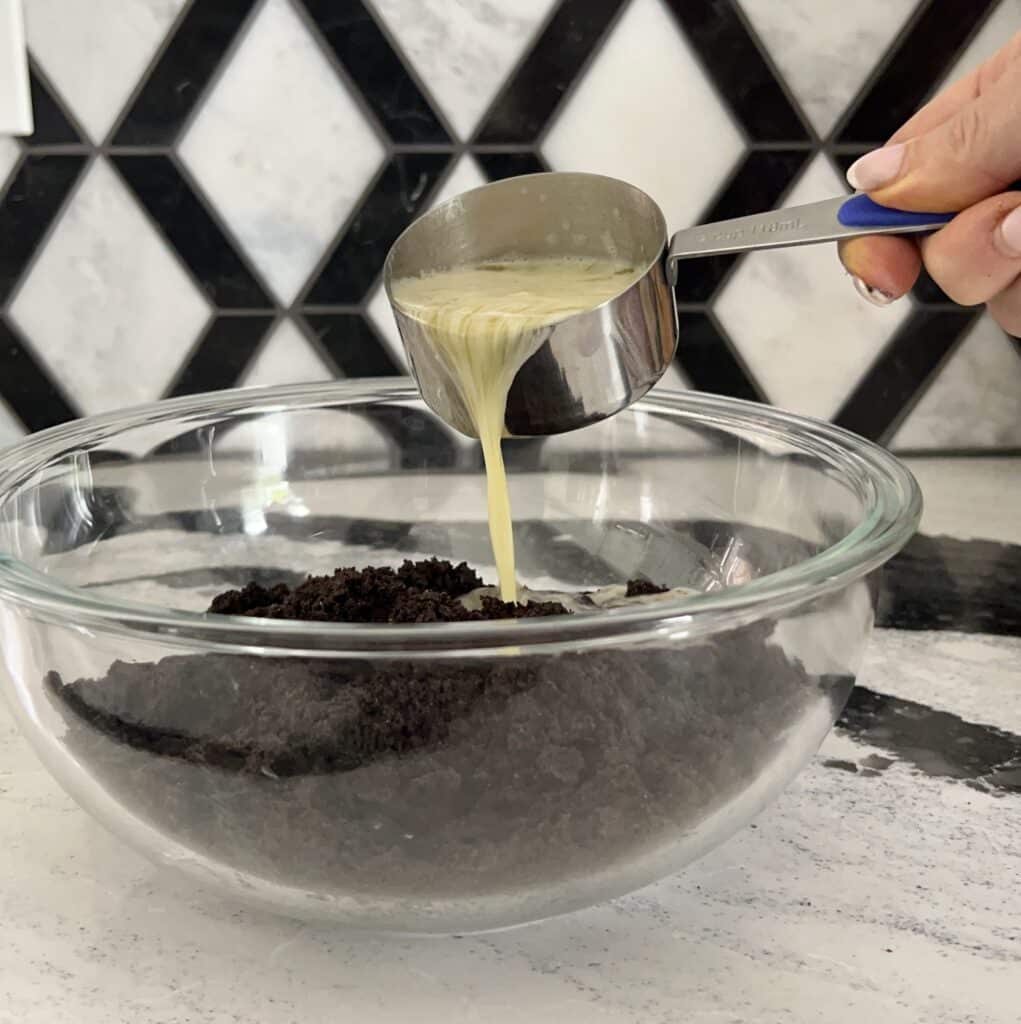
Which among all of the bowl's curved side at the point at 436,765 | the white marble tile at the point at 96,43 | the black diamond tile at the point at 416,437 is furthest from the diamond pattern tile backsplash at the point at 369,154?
the bowl's curved side at the point at 436,765

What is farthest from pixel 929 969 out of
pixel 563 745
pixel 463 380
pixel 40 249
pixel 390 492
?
pixel 40 249

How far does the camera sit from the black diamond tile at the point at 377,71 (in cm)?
107

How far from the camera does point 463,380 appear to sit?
2.27 feet

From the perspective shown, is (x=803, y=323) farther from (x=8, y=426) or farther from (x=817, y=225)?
(x=8, y=426)

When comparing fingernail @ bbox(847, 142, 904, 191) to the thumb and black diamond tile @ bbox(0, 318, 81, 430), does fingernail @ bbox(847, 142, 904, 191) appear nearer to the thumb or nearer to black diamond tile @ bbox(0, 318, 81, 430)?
the thumb

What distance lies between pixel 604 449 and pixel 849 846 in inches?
13.1

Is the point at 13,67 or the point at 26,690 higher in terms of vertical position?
the point at 26,690

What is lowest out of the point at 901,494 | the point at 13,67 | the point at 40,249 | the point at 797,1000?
the point at 40,249

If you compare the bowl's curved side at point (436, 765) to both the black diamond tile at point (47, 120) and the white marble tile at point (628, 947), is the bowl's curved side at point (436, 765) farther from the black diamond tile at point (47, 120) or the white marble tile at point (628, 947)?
the black diamond tile at point (47, 120)

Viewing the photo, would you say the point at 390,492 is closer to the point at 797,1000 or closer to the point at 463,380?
the point at 463,380

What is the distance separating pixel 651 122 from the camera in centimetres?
110

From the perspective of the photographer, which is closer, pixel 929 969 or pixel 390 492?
pixel 929 969

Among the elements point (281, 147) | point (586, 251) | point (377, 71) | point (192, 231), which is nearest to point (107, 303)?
point (192, 231)

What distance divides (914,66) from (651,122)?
0.23m
